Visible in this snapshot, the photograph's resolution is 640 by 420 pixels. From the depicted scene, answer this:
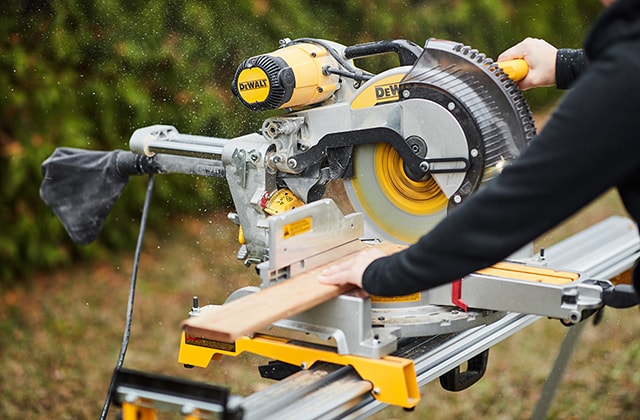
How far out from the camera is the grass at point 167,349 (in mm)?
4461

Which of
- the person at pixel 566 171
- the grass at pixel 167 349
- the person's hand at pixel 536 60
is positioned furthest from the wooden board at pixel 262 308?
A: the grass at pixel 167 349

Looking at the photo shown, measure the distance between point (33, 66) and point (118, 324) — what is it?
1506mm

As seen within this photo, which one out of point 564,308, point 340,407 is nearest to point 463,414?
point 564,308

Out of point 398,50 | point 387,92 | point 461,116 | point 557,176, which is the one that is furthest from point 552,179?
point 398,50

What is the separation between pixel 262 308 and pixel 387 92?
0.71m

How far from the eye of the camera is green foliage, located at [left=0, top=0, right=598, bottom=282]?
4738 millimetres

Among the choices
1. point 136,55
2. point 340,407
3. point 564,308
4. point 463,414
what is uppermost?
point 136,55

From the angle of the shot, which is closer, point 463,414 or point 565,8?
point 463,414

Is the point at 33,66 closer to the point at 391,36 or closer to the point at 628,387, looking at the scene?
the point at 391,36

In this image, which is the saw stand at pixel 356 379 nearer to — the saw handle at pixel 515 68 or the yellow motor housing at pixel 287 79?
the saw handle at pixel 515 68

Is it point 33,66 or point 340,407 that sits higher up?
point 33,66

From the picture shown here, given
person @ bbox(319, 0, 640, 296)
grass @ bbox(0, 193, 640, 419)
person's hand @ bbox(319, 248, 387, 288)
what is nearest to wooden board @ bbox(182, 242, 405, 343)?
person's hand @ bbox(319, 248, 387, 288)

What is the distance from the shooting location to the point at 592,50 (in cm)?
151

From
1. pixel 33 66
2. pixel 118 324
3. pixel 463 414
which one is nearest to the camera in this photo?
pixel 463 414
